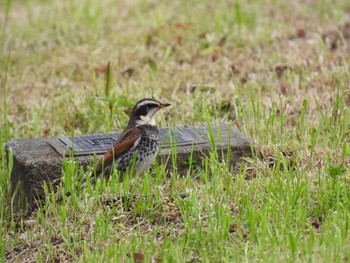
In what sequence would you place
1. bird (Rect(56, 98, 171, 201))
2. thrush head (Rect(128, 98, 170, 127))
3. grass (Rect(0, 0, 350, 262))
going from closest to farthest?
grass (Rect(0, 0, 350, 262)) → bird (Rect(56, 98, 171, 201)) → thrush head (Rect(128, 98, 170, 127))

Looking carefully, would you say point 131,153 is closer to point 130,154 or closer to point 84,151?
point 130,154

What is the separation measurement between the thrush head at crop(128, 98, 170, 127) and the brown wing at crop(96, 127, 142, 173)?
16 centimetres

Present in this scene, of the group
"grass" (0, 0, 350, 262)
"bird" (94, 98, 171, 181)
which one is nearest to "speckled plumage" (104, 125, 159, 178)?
"bird" (94, 98, 171, 181)

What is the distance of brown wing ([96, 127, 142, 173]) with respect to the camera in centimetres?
639

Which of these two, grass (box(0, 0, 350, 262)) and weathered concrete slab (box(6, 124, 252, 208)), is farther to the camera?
weathered concrete slab (box(6, 124, 252, 208))

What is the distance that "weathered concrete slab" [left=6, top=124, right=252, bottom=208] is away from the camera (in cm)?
645

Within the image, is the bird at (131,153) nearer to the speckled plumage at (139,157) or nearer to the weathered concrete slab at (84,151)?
the speckled plumage at (139,157)

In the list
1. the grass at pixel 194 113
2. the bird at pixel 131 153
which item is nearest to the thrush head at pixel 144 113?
the bird at pixel 131 153

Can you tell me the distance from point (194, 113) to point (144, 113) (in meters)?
Result: 1.23

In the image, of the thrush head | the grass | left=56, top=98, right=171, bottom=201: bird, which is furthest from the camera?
the thrush head

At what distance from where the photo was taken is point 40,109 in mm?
8562

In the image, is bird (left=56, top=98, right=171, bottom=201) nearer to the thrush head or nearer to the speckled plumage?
the speckled plumage

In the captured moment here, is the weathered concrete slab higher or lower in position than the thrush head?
lower

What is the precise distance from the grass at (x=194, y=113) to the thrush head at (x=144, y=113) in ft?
1.22
